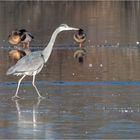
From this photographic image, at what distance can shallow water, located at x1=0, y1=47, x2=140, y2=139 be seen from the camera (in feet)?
42.9

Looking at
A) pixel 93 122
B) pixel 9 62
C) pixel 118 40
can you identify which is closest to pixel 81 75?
pixel 9 62

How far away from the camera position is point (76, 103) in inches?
636

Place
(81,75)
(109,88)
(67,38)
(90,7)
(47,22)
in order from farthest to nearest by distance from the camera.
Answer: (90,7)
(47,22)
(67,38)
(81,75)
(109,88)

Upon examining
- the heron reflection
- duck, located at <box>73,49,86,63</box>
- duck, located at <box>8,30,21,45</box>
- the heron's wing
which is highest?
duck, located at <box>8,30,21,45</box>

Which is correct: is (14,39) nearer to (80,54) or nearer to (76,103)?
(80,54)

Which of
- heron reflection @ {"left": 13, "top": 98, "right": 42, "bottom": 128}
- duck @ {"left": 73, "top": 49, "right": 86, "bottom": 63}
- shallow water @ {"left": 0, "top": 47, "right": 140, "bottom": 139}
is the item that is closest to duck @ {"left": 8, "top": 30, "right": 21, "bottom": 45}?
duck @ {"left": 73, "top": 49, "right": 86, "bottom": 63}

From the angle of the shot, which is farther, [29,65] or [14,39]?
[14,39]

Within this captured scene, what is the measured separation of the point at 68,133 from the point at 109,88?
5673 millimetres

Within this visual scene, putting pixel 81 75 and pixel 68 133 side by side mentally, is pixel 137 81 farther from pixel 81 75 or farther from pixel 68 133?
pixel 68 133

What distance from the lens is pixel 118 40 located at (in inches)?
1260

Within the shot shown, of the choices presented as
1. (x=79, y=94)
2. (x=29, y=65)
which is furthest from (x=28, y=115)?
(x=79, y=94)

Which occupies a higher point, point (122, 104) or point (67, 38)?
point (67, 38)

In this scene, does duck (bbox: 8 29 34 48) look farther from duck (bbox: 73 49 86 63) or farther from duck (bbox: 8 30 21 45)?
duck (bbox: 73 49 86 63)

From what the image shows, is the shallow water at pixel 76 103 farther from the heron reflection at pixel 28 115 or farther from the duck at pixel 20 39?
the duck at pixel 20 39
